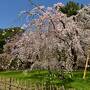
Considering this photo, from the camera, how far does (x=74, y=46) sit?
18328 millimetres

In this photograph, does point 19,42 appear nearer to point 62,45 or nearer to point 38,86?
point 62,45

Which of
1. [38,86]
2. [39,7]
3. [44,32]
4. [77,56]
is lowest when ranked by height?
[38,86]

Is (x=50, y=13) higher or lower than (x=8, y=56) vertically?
higher

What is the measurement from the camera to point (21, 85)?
15.0 m

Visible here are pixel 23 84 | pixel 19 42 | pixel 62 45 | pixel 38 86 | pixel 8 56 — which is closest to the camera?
pixel 38 86

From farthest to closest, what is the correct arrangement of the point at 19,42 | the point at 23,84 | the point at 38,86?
the point at 19,42
the point at 23,84
the point at 38,86

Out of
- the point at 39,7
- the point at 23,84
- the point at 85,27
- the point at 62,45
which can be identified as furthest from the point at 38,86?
the point at 85,27

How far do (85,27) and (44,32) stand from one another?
127 inches

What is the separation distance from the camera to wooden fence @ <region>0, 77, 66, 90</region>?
45.0ft

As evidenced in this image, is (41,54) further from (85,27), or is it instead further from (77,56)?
(85,27)

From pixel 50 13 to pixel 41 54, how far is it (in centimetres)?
209

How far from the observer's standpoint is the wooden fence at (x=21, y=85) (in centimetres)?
1372

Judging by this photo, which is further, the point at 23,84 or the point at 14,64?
the point at 14,64

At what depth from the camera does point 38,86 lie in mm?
13914
